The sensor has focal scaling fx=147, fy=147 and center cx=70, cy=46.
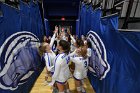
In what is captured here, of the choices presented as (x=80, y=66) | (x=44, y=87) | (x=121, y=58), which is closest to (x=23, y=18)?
(x=80, y=66)

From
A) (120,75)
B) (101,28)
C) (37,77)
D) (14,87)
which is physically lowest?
(37,77)

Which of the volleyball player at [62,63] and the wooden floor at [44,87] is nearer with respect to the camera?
the volleyball player at [62,63]

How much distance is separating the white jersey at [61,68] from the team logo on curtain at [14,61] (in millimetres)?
752

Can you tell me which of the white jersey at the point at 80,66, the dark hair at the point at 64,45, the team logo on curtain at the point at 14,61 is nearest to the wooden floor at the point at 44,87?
the team logo on curtain at the point at 14,61

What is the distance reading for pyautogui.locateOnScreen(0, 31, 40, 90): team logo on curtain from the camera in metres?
2.35

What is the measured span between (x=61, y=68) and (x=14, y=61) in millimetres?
903

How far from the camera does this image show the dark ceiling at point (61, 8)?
6.71 meters

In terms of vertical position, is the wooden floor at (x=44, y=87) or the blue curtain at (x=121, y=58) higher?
the blue curtain at (x=121, y=58)

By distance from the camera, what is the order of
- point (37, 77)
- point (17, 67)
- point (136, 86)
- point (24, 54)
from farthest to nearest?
1. point (37, 77)
2. point (24, 54)
3. point (17, 67)
4. point (136, 86)

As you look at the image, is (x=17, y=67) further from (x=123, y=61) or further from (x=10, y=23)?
(x=123, y=61)

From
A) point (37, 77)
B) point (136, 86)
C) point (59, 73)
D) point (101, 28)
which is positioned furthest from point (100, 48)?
point (37, 77)

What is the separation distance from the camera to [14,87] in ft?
8.89

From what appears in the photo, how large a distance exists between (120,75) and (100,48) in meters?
1.14

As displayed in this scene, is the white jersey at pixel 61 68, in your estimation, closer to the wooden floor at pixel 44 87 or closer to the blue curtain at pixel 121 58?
the blue curtain at pixel 121 58
